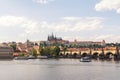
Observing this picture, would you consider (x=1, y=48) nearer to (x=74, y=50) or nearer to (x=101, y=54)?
(x=74, y=50)

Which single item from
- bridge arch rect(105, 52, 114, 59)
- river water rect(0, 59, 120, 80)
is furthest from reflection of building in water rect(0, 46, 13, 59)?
river water rect(0, 59, 120, 80)

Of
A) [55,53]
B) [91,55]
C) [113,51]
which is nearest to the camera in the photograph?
[113,51]

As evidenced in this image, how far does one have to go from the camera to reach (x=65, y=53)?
499 ft

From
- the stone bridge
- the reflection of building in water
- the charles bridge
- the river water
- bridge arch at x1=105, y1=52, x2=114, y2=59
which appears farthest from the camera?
the reflection of building in water

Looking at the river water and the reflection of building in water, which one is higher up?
the reflection of building in water

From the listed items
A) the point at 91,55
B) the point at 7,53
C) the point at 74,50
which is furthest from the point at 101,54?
the point at 7,53

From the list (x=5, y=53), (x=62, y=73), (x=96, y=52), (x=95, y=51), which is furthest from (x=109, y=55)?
(x=62, y=73)

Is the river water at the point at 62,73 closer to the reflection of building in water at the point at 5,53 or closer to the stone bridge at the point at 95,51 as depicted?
the stone bridge at the point at 95,51

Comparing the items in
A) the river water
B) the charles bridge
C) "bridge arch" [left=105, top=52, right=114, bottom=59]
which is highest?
the charles bridge

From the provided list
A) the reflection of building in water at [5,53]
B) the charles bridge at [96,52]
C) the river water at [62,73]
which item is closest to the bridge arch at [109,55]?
the charles bridge at [96,52]

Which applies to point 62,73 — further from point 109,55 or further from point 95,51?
point 95,51

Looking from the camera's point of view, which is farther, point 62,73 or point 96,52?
point 96,52

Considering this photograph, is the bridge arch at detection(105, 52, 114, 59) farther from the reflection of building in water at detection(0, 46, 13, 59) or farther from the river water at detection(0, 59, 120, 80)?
the river water at detection(0, 59, 120, 80)

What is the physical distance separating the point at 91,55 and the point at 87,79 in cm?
9241
